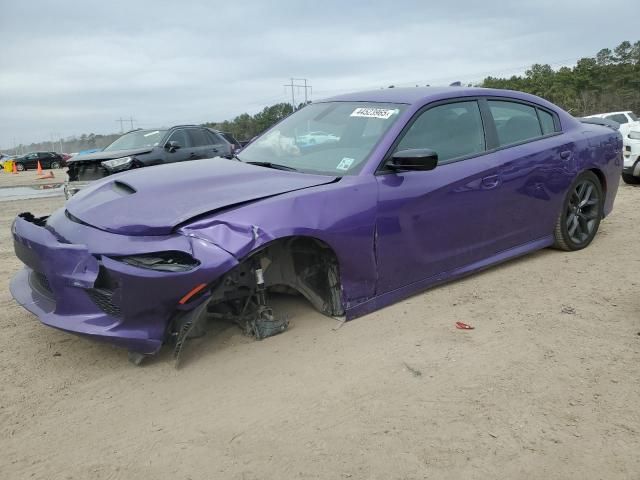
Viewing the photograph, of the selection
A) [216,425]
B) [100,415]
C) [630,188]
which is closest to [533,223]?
[216,425]

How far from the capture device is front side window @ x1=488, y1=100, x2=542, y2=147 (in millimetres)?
4234

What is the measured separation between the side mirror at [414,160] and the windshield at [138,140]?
7.52 metres

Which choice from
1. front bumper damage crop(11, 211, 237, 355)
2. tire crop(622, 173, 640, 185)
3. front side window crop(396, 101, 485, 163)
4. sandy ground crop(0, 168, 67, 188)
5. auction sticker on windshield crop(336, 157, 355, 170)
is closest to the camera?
front bumper damage crop(11, 211, 237, 355)

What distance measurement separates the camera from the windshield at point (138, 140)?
999 centimetres

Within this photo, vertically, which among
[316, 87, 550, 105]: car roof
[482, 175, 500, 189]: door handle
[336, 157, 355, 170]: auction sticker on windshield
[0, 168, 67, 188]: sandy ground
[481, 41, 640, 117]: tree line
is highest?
[481, 41, 640, 117]: tree line

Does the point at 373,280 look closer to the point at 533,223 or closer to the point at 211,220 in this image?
the point at 211,220

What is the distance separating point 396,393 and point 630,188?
335 inches

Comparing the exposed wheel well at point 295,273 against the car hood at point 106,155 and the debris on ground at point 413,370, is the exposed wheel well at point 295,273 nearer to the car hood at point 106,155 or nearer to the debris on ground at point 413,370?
the debris on ground at point 413,370

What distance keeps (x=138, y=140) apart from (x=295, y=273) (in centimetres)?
802

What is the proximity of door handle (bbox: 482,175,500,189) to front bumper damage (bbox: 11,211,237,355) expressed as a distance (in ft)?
6.97

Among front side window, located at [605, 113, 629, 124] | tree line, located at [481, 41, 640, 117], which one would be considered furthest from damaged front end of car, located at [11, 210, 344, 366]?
tree line, located at [481, 41, 640, 117]

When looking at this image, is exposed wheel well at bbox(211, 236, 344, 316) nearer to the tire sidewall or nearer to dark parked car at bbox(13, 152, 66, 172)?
the tire sidewall

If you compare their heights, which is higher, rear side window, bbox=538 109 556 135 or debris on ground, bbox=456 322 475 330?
rear side window, bbox=538 109 556 135

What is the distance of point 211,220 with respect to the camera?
2779 millimetres
